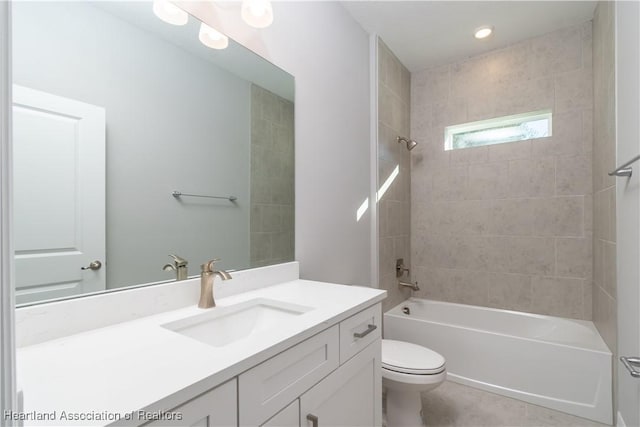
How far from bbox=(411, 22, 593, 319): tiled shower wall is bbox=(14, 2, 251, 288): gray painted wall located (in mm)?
2116

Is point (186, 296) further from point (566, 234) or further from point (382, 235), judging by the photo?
point (566, 234)

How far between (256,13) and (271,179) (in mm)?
735

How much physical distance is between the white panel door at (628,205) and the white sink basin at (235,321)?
55.6 inches

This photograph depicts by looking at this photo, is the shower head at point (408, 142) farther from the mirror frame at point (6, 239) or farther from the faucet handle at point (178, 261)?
the mirror frame at point (6, 239)

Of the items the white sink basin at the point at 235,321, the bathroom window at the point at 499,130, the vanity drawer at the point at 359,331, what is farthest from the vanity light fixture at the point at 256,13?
the bathroom window at the point at 499,130

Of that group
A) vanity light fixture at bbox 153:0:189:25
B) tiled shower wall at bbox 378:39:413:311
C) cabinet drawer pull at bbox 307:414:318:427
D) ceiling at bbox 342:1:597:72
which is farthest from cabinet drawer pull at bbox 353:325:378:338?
ceiling at bbox 342:1:597:72

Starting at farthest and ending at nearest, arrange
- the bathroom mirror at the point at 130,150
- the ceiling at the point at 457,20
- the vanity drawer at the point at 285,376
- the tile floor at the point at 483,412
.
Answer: the ceiling at the point at 457,20 < the tile floor at the point at 483,412 < the bathroom mirror at the point at 130,150 < the vanity drawer at the point at 285,376

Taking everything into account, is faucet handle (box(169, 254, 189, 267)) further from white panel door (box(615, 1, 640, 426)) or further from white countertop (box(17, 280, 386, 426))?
white panel door (box(615, 1, 640, 426))

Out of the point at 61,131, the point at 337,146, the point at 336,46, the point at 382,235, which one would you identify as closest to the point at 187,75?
the point at 61,131

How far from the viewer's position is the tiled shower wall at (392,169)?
244cm

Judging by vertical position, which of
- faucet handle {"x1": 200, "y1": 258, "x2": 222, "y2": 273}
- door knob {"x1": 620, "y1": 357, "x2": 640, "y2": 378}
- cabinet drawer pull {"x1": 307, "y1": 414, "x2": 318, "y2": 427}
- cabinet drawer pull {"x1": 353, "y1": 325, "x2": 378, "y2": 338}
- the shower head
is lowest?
cabinet drawer pull {"x1": 307, "y1": 414, "x2": 318, "y2": 427}

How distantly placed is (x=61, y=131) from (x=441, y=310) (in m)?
2.88

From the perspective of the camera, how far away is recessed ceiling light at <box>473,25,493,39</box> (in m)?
2.29

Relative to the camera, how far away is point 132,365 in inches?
24.5
